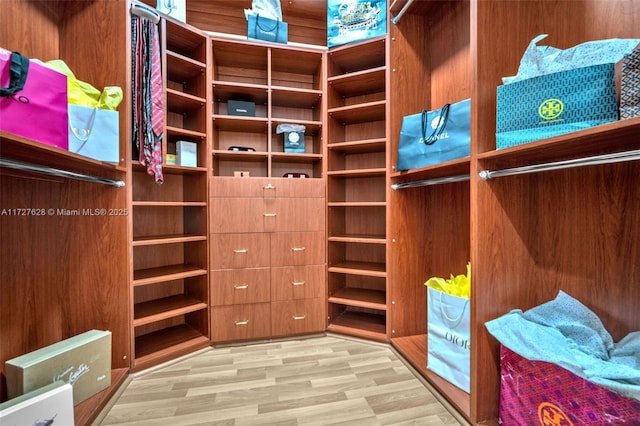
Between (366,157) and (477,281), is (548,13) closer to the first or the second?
→ (477,281)

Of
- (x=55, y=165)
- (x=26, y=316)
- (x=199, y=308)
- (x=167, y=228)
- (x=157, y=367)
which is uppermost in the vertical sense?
(x=55, y=165)

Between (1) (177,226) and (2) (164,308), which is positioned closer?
(2) (164,308)

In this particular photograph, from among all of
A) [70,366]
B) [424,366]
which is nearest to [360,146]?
[424,366]

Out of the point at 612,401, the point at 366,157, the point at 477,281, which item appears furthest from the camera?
the point at 366,157

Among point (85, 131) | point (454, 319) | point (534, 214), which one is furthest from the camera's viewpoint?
point (454, 319)

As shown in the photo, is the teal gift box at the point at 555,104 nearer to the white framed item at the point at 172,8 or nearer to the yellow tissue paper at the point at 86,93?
the yellow tissue paper at the point at 86,93

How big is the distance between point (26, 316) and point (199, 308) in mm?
864

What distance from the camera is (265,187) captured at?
6.65 ft

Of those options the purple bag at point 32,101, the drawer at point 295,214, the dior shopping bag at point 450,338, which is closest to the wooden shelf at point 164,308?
the drawer at point 295,214

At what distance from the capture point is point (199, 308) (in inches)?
77.4

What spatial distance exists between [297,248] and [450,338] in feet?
3.75

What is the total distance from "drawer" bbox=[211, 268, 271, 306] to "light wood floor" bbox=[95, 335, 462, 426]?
13.6 inches

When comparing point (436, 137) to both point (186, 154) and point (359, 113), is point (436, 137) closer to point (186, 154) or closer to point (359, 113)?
point (359, 113)

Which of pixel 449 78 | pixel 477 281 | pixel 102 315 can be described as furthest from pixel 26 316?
pixel 449 78
